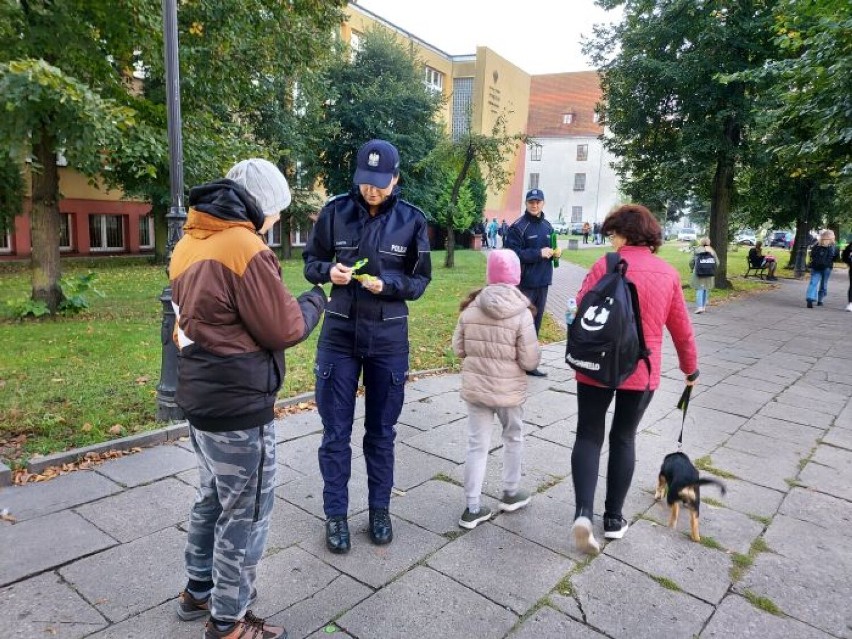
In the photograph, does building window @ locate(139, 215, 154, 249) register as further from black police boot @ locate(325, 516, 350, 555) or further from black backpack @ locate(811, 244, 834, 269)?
black police boot @ locate(325, 516, 350, 555)

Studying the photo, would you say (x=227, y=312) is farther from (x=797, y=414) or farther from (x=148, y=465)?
(x=797, y=414)

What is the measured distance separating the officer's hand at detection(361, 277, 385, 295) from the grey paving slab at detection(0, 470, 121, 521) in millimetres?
2308

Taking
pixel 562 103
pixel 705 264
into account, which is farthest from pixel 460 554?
A: pixel 562 103

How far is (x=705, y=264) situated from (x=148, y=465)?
11741 mm

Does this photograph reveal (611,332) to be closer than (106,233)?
Yes

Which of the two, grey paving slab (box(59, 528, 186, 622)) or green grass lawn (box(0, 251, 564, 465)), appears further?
green grass lawn (box(0, 251, 564, 465))

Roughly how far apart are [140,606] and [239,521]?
0.86 metres

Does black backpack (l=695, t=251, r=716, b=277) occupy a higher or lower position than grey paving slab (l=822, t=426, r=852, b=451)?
higher

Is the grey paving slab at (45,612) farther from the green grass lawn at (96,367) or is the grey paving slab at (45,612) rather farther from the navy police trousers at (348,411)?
the green grass lawn at (96,367)

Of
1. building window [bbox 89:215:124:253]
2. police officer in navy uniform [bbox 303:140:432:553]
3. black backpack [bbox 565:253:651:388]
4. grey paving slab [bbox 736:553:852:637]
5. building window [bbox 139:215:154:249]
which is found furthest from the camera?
building window [bbox 139:215:154:249]

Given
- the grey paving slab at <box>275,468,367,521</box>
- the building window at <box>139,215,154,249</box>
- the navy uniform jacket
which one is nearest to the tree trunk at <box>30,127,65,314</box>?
the navy uniform jacket

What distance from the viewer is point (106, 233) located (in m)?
24.2

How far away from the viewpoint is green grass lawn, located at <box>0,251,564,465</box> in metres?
4.83

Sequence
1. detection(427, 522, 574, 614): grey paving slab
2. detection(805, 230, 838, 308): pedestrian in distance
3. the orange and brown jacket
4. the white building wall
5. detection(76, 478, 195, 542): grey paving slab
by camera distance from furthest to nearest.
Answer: the white building wall, detection(805, 230, 838, 308): pedestrian in distance, detection(76, 478, 195, 542): grey paving slab, detection(427, 522, 574, 614): grey paving slab, the orange and brown jacket
